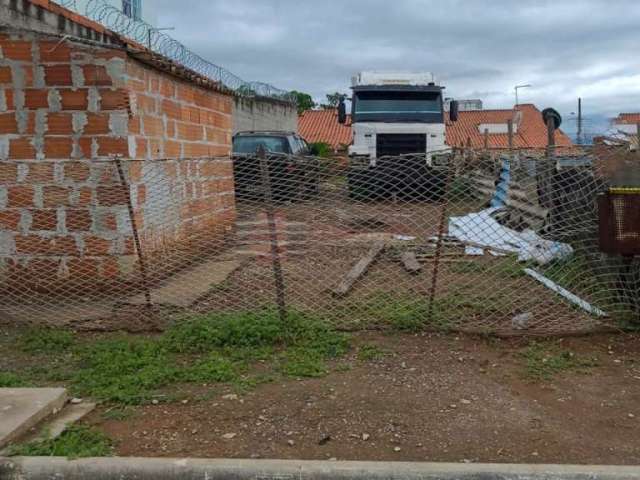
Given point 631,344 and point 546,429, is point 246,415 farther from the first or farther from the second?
point 631,344

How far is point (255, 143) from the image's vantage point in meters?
16.8

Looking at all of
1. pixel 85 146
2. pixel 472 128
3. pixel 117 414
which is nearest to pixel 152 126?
pixel 85 146

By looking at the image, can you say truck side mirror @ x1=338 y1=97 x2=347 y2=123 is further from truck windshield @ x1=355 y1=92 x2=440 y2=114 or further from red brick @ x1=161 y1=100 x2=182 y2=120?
red brick @ x1=161 y1=100 x2=182 y2=120

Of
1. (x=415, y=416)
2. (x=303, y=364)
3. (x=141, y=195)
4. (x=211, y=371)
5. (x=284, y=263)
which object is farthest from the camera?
(x=284, y=263)

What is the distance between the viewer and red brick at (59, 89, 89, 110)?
6445 millimetres

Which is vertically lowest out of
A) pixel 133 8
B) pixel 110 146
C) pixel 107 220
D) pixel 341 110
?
pixel 107 220

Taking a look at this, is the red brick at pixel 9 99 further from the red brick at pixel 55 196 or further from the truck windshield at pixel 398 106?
the truck windshield at pixel 398 106

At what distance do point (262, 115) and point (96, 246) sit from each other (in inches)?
799

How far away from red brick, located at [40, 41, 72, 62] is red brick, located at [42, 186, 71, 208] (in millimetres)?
1297

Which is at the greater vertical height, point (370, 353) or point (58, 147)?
point (58, 147)

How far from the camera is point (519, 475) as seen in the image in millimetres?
3061

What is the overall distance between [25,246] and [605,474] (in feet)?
18.8

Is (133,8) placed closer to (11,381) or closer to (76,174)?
(76,174)

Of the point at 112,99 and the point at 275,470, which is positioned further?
the point at 112,99
